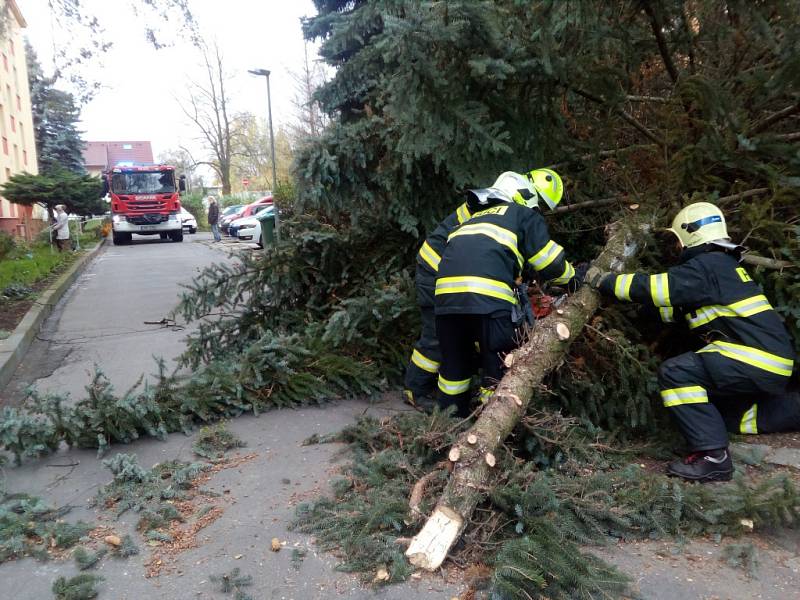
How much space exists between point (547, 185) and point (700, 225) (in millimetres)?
1000

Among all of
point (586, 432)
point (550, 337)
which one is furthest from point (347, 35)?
point (586, 432)

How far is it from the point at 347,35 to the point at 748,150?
3.19 m

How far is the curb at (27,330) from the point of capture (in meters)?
5.83

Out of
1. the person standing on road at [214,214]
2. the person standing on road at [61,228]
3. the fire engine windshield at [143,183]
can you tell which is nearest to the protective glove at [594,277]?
the person standing on road at [61,228]

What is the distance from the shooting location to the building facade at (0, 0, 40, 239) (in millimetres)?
20094

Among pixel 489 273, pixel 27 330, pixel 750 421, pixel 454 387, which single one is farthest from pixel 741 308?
pixel 27 330

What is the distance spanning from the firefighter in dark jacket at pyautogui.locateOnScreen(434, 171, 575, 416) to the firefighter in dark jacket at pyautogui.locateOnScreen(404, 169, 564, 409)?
0.25 meters

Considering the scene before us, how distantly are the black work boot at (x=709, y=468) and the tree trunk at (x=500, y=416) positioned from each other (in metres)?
0.90

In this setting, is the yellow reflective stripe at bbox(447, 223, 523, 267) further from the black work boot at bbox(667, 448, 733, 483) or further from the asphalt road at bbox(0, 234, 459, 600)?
the asphalt road at bbox(0, 234, 459, 600)

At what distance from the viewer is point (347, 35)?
16.4 feet

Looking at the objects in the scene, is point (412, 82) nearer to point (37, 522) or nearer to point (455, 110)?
point (455, 110)

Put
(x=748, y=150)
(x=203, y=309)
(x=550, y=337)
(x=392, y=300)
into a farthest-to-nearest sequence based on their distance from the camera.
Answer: (x=203, y=309) → (x=392, y=300) → (x=748, y=150) → (x=550, y=337)

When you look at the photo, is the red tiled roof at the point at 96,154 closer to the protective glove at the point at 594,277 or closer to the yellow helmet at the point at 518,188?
the yellow helmet at the point at 518,188

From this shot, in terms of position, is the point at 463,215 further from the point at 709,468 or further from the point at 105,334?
the point at 105,334
